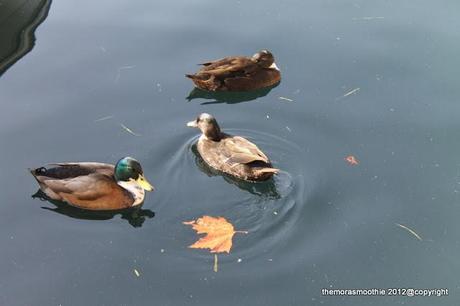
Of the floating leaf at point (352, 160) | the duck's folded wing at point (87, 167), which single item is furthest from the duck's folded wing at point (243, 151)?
the duck's folded wing at point (87, 167)

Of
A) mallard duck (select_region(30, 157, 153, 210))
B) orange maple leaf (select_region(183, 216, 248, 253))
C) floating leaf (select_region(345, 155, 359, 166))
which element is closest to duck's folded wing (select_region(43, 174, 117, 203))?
mallard duck (select_region(30, 157, 153, 210))

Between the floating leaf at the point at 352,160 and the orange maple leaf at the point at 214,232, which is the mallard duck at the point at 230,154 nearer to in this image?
the orange maple leaf at the point at 214,232

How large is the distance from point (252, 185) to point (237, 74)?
1588mm

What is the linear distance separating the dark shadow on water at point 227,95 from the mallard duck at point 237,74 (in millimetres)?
48

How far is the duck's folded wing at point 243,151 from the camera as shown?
16.7 feet

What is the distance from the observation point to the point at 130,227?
4.79 meters

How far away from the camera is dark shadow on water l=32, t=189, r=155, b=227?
4.89 metres

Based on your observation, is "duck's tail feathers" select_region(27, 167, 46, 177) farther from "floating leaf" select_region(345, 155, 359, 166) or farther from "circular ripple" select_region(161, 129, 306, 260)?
"floating leaf" select_region(345, 155, 359, 166)

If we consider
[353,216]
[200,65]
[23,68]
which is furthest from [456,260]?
[23,68]

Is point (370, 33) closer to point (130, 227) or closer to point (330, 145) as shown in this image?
point (330, 145)

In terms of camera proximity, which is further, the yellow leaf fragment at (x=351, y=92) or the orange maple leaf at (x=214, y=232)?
the yellow leaf fragment at (x=351, y=92)

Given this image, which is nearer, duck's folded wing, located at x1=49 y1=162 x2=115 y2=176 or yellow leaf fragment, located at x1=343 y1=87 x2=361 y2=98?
duck's folded wing, located at x1=49 y1=162 x2=115 y2=176

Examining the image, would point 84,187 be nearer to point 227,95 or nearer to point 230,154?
point 230,154

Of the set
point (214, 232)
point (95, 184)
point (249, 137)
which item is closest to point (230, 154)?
point (249, 137)
